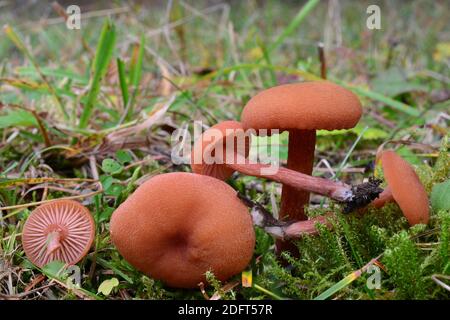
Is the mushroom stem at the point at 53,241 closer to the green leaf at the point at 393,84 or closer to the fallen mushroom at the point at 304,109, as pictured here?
the fallen mushroom at the point at 304,109

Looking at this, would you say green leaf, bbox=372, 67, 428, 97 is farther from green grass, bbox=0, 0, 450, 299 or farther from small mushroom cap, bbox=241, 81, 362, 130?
small mushroom cap, bbox=241, 81, 362, 130

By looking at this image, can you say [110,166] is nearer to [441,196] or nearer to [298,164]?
[298,164]

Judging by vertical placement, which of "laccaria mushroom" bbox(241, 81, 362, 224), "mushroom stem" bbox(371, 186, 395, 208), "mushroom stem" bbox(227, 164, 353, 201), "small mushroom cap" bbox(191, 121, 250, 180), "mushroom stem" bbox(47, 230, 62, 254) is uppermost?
"laccaria mushroom" bbox(241, 81, 362, 224)

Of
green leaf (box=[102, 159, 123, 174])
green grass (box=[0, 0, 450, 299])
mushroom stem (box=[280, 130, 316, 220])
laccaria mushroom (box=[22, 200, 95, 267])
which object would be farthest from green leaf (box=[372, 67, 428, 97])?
laccaria mushroom (box=[22, 200, 95, 267])

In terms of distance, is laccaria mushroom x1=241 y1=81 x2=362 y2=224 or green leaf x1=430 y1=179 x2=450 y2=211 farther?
green leaf x1=430 y1=179 x2=450 y2=211

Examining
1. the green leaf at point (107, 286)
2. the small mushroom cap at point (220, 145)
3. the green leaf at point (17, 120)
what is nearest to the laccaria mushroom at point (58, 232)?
the green leaf at point (107, 286)

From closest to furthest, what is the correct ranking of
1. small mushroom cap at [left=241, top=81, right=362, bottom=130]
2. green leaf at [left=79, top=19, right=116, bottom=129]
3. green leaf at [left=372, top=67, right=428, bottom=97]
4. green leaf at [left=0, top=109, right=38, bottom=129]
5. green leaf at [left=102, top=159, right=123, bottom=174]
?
1. small mushroom cap at [left=241, top=81, right=362, bottom=130]
2. green leaf at [left=102, top=159, right=123, bottom=174]
3. green leaf at [left=0, top=109, right=38, bottom=129]
4. green leaf at [left=79, top=19, right=116, bottom=129]
5. green leaf at [left=372, top=67, right=428, bottom=97]
